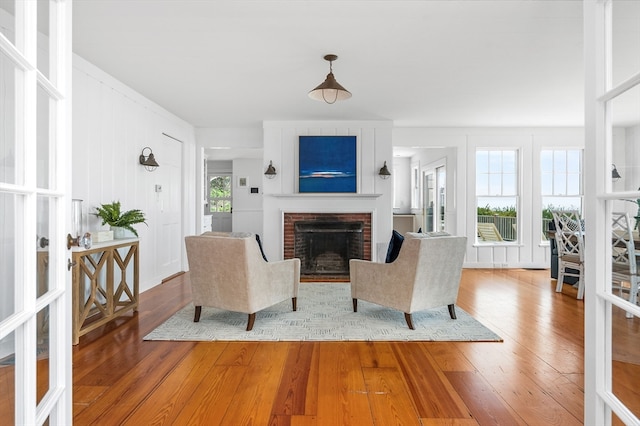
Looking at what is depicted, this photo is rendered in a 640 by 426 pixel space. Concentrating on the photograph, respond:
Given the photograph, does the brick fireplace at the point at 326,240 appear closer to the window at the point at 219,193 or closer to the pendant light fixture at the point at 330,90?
the pendant light fixture at the point at 330,90

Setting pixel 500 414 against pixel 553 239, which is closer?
pixel 500 414

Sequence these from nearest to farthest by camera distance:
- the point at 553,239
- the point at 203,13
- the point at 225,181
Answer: the point at 203,13
the point at 553,239
the point at 225,181

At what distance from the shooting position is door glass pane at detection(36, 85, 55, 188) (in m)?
1.06

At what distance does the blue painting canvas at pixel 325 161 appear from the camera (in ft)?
20.0

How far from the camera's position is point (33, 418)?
3.25 feet

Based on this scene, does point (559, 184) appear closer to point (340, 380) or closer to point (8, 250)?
point (340, 380)

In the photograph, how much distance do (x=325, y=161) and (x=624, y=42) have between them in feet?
17.1

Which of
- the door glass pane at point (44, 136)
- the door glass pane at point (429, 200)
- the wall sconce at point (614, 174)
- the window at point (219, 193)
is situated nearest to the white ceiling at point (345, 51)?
the door glass pane at point (44, 136)

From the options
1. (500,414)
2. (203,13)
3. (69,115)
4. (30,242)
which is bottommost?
(500,414)

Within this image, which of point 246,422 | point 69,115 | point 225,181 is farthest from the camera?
point 225,181

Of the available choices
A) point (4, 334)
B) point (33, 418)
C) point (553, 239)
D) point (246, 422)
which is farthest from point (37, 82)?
point (553, 239)

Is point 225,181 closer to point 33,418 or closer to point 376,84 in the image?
point 376,84

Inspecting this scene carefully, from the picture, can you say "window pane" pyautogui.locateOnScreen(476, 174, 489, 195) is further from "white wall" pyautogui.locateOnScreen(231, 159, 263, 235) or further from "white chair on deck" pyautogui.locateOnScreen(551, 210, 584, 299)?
"white wall" pyautogui.locateOnScreen(231, 159, 263, 235)

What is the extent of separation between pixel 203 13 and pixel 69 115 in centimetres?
183
